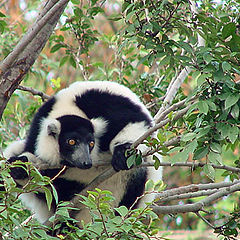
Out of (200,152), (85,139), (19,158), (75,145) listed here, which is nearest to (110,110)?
(85,139)

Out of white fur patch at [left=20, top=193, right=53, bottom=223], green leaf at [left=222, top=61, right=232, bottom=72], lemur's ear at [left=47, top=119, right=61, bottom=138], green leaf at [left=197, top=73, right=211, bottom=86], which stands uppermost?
green leaf at [left=222, top=61, right=232, bottom=72]

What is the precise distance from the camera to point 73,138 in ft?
14.8

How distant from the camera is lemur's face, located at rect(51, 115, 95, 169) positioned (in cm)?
441

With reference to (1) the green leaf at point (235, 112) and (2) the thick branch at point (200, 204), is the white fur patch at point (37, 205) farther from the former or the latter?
(1) the green leaf at point (235, 112)

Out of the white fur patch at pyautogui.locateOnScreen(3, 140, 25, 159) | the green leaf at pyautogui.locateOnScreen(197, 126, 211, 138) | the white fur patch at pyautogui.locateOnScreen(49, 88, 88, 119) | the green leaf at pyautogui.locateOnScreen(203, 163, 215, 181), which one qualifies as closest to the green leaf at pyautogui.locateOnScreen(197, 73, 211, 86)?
the green leaf at pyautogui.locateOnScreen(197, 126, 211, 138)

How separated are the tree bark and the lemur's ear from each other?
0.87 m

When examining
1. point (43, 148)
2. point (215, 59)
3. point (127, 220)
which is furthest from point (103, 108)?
point (127, 220)

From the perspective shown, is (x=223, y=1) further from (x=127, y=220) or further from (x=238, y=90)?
(x=127, y=220)

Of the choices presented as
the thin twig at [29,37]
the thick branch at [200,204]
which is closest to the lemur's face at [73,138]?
the thick branch at [200,204]

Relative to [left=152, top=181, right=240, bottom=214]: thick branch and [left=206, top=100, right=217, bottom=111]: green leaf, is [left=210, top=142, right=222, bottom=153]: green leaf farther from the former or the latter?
[left=152, top=181, right=240, bottom=214]: thick branch

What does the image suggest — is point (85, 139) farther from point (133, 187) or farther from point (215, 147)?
point (215, 147)

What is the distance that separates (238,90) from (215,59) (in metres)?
0.30

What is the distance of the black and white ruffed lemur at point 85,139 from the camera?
176 inches

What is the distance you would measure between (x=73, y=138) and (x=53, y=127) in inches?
8.7
